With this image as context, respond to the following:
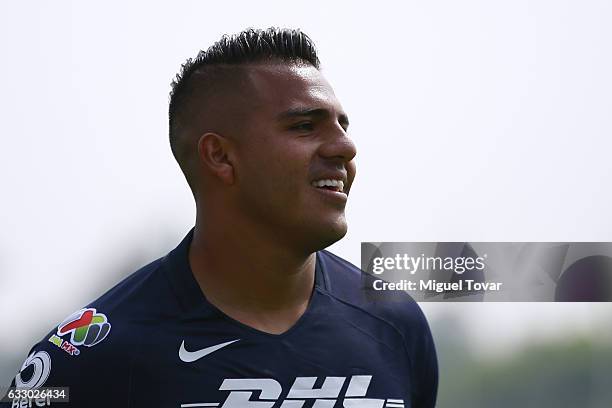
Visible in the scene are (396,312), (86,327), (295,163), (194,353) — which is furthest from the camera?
(396,312)

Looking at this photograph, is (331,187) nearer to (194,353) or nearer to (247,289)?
(247,289)

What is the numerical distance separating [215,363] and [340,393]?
1.80 feet

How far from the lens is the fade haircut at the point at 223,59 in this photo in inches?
146

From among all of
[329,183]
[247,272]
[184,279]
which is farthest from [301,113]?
[184,279]

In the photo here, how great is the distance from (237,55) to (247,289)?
3.34 feet

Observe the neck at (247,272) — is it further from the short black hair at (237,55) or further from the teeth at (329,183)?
the short black hair at (237,55)

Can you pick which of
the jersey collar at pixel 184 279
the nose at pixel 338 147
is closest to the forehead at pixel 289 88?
the nose at pixel 338 147

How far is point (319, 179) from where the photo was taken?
3.42 metres

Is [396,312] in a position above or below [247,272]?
below

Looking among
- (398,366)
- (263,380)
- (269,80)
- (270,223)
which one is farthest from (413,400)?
(269,80)

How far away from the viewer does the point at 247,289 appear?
3.64 meters

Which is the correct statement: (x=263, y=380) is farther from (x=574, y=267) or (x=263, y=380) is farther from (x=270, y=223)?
(x=574, y=267)

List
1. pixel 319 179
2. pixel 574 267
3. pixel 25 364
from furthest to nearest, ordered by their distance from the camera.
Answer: pixel 574 267, pixel 25 364, pixel 319 179

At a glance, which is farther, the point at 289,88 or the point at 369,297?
the point at 369,297
